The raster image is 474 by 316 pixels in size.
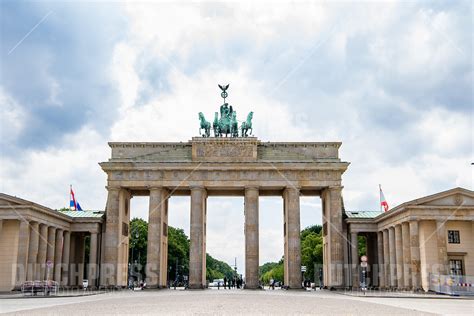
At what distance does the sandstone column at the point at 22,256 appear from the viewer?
52062 millimetres

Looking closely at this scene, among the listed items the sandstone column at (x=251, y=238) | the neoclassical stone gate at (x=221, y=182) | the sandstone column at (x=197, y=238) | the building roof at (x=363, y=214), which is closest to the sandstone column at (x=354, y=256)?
the neoclassical stone gate at (x=221, y=182)

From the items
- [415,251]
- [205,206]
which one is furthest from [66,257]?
[415,251]

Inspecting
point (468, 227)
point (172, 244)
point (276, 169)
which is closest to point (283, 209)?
point (276, 169)

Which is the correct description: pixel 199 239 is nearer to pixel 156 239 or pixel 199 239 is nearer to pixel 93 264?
pixel 156 239

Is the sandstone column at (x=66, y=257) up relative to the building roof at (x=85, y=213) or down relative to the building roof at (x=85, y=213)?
down

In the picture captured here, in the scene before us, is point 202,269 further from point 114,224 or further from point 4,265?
point 4,265

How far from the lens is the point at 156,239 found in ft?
209

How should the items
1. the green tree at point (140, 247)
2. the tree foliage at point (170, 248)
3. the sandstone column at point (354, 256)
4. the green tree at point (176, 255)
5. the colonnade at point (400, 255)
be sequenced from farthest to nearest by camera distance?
1. the green tree at point (176, 255)
2. the green tree at point (140, 247)
3. the tree foliage at point (170, 248)
4. the sandstone column at point (354, 256)
5. the colonnade at point (400, 255)

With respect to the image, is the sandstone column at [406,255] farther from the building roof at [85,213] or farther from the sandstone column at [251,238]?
the building roof at [85,213]

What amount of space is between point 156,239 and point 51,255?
36.7ft

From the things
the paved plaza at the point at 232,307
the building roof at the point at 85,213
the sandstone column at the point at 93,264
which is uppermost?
the building roof at the point at 85,213

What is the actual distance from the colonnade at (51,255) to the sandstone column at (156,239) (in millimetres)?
6521

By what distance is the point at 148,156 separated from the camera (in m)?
65.2

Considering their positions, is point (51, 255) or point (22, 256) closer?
point (22, 256)
